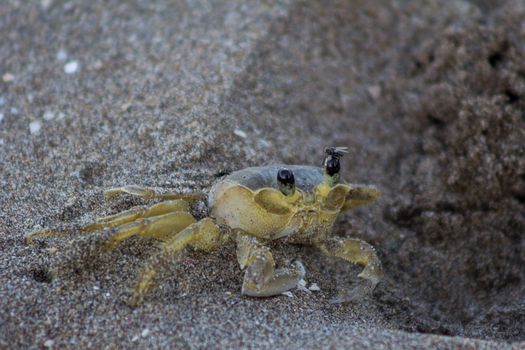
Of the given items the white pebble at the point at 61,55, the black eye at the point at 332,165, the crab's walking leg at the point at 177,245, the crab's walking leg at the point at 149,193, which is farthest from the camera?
the white pebble at the point at 61,55

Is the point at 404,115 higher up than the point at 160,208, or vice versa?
the point at 160,208

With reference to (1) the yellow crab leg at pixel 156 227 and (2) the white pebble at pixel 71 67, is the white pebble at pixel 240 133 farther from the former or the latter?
(2) the white pebble at pixel 71 67

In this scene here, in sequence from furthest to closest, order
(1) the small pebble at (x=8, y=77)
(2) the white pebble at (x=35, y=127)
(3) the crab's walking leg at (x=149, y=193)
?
1. (1) the small pebble at (x=8, y=77)
2. (2) the white pebble at (x=35, y=127)
3. (3) the crab's walking leg at (x=149, y=193)

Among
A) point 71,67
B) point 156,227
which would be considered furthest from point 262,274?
point 71,67

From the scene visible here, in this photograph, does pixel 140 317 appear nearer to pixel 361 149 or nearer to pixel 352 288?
pixel 352 288

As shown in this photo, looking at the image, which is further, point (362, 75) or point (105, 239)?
point (362, 75)

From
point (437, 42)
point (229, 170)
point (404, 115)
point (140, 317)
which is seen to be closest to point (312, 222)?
point (229, 170)

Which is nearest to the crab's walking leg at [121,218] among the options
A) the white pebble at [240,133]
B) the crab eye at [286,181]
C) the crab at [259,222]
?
the crab at [259,222]
